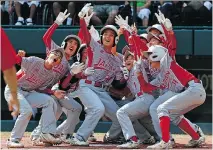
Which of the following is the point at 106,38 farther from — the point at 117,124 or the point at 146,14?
the point at 146,14

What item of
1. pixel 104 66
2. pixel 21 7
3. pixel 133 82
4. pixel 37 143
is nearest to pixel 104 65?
pixel 104 66

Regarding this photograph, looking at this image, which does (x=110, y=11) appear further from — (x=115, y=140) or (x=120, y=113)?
(x=120, y=113)

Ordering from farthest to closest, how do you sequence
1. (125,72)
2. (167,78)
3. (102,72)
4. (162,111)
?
1. (102,72)
2. (125,72)
3. (167,78)
4. (162,111)

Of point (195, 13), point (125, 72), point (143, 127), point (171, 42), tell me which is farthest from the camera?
point (195, 13)

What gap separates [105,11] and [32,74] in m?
5.52

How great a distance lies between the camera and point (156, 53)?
30.2 ft

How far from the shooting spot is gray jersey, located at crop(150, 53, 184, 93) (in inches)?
361

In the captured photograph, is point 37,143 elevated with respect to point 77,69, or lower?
lower

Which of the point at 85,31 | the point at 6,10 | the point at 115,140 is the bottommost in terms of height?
the point at 115,140

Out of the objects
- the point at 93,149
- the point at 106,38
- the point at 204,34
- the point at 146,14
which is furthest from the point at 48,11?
the point at 93,149

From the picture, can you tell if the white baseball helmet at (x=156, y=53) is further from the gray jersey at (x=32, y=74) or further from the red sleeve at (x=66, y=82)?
the gray jersey at (x=32, y=74)

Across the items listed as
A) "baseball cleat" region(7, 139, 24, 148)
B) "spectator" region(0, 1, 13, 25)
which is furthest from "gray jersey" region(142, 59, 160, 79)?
"spectator" region(0, 1, 13, 25)

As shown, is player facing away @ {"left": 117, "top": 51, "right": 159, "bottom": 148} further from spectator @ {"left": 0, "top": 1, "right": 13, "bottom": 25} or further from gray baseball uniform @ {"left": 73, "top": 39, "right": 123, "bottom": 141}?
spectator @ {"left": 0, "top": 1, "right": 13, "bottom": 25}

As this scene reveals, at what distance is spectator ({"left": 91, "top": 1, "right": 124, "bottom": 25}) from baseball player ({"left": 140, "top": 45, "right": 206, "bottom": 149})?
5.31m
